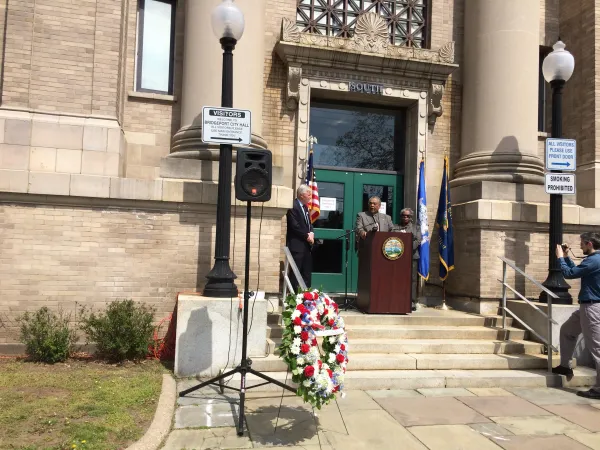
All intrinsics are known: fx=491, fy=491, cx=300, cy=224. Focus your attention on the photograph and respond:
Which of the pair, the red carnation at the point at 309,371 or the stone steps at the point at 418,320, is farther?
the stone steps at the point at 418,320

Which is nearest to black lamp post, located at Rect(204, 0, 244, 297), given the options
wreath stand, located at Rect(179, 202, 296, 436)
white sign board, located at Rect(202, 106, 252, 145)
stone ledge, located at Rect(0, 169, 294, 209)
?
white sign board, located at Rect(202, 106, 252, 145)

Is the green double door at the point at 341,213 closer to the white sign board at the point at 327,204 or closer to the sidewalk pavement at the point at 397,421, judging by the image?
the white sign board at the point at 327,204

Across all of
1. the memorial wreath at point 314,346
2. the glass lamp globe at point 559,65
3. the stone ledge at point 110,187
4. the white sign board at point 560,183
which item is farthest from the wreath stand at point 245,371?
the glass lamp globe at point 559,65

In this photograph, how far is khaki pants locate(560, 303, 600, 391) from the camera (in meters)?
6.16

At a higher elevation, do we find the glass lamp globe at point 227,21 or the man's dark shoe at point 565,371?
the glass lamp globe at point 227,21

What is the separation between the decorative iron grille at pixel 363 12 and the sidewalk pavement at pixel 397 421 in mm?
7473

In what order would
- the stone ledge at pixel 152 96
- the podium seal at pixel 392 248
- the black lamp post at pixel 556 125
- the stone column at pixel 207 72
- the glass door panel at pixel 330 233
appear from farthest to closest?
Result: 1. the glass door panel at pixel 330 233
2. the stone ledge at pixel 152 96
3. the stone column at pixel 207 72
4. the black lamp post at pixel 556 125
5. the podium seal at pixel 392 248

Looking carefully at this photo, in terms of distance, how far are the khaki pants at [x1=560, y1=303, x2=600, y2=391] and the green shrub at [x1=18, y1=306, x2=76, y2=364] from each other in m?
6.76

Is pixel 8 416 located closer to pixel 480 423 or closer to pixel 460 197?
pixel 480 423

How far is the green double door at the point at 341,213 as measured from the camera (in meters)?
10.1

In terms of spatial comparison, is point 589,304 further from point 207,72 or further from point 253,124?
point 207,72

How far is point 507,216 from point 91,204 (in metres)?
7.07

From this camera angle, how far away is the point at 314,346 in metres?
4.51

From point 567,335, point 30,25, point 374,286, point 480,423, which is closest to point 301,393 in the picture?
point 480,423
